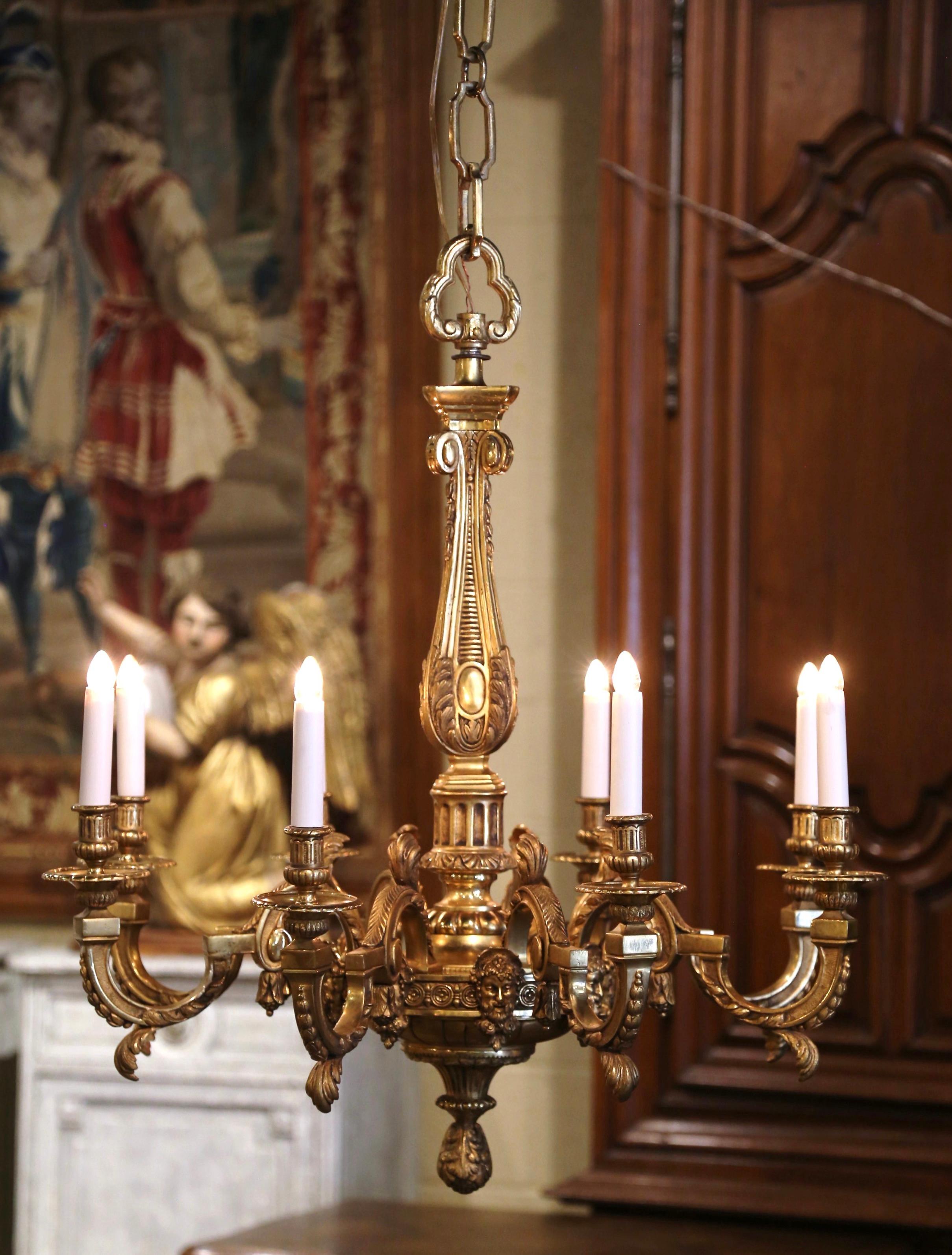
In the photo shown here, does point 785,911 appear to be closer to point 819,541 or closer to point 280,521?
point 819,541

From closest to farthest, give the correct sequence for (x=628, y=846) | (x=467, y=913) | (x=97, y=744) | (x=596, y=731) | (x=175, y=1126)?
(x=628, y=846) < (x=97, y=744) < (x=467, y=913) < (x=596, y=731) < (x=175, y=1126)

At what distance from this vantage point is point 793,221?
9.89 ft

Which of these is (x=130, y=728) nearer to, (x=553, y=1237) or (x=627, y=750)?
(x=627, y=750)

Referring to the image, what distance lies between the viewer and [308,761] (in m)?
1.35

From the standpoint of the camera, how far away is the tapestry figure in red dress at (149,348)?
3676 mm

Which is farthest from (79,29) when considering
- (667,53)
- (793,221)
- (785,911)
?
(785,911)

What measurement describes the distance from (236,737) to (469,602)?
83.7 inches

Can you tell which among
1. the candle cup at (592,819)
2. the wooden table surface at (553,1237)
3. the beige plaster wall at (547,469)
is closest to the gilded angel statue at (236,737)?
the beige plaster wall at (547,469)

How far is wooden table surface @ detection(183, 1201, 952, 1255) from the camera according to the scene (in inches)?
109

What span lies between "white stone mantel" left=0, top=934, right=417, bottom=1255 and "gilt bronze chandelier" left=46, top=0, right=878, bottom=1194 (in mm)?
1733

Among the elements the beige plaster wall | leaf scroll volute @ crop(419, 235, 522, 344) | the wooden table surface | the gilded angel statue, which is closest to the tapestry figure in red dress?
the gilded angel statue

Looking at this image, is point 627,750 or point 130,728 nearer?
point 627,750

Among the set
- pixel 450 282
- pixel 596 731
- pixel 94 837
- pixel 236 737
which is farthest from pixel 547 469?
pixel 94 837

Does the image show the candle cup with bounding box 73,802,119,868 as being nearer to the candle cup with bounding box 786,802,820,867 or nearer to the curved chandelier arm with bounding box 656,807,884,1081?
the curved chandelier arm with bounding box 656,807,884,1081
